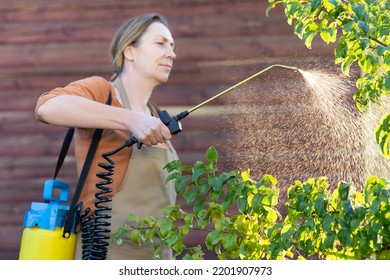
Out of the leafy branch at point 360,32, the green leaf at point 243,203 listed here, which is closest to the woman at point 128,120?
the green leaf at point 243,203

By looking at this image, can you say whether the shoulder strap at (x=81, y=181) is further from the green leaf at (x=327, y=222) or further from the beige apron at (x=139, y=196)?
the green leaf at (x=327, y=222)

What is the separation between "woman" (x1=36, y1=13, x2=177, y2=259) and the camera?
9.94 ft

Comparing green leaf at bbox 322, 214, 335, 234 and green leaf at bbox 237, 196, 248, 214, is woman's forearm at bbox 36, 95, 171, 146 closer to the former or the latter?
green leaf at bbox 237, 196, 248, 214

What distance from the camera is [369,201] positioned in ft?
8.61

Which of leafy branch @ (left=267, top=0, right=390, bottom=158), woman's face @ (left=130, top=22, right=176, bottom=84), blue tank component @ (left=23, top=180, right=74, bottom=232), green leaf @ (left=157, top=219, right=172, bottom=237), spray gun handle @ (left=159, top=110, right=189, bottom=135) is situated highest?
woman's face @ (left=130, top=22, right=176, bottom=84)

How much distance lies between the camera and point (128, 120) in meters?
3.01

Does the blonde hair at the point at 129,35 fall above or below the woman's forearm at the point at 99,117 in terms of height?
above

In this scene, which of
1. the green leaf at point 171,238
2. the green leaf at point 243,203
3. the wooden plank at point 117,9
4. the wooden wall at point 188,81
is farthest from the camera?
the wooden plank at point 117,9

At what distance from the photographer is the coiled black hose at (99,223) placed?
310cm

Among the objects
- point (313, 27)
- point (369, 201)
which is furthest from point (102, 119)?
point (369, 201)

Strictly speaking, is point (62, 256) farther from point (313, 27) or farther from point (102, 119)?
point (313, 27)

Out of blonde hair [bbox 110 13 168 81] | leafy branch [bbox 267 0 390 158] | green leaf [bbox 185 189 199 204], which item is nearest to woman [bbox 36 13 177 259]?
blonde hair [bbox 110 13 168 81]

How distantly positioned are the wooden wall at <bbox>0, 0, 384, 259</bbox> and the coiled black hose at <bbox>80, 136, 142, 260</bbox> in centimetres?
198

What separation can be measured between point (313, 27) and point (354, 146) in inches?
85.3
